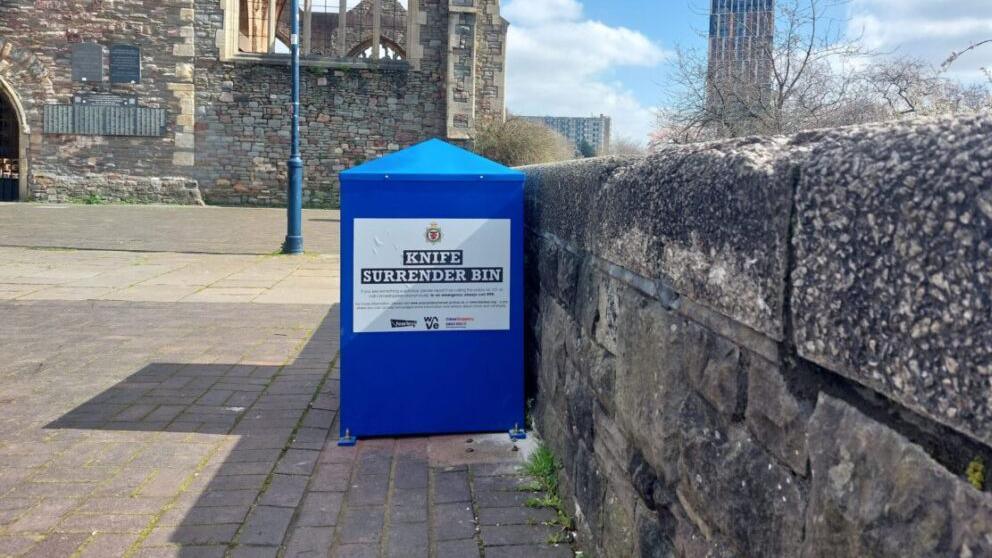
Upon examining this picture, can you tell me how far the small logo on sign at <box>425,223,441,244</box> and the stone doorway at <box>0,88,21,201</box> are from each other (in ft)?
72.2

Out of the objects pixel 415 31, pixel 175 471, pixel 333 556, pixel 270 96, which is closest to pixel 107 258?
pixel 175 471

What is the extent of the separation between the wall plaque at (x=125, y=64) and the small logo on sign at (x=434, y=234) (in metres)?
21.1

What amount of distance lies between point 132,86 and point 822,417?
23.9 m

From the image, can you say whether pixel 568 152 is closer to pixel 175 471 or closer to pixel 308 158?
pixel 308 158

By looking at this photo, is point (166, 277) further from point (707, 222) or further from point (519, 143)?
point (519, 143)

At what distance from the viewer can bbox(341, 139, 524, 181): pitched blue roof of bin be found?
12.7ft

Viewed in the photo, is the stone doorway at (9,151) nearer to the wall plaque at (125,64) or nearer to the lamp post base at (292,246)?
the wall plaque at (125,64)

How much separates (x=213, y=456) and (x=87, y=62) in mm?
21410

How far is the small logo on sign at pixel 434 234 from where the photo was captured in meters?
3.91

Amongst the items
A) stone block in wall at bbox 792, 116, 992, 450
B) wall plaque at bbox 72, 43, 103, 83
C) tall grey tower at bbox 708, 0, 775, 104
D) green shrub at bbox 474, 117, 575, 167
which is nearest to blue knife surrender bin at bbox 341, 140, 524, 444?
stone block in wall at bbox 792, 116, 992, 450

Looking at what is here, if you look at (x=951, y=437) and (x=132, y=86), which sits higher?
(x=132, y=86)

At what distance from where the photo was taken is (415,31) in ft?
76.4

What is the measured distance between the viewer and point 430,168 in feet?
12.9

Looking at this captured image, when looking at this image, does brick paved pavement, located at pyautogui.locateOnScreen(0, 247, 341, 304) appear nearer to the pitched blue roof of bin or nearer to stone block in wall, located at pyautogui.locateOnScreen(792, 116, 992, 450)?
the pitched blue roof of bin
